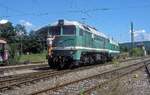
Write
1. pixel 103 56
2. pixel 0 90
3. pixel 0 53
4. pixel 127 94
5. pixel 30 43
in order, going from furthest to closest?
pixel 30 43 → pixel 103 56 → pixel 0 53 → pixel 0 90 → pixel 127 94

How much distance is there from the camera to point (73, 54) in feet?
86.3

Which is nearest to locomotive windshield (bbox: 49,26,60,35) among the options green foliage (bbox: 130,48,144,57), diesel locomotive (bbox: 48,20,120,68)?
diesel locomotive (bbox: 48,20,120,68)

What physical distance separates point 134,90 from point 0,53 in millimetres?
22849

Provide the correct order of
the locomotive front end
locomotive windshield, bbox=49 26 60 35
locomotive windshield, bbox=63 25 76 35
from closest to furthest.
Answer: the locomotive front end
locomotive windshield, bbox=63 25 76 35
locomotive windshield, bbox=49 26 60 35

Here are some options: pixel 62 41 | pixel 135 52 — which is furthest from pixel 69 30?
pixel 135 52

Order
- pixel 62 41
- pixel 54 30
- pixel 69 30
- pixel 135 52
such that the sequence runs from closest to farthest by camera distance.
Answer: pixel 62 41
pixel 69 30
pixel 54 30
pixel 135 52

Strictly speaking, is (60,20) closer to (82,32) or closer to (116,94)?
(82,32)

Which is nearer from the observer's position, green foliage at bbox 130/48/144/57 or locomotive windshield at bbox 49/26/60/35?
locomotive windshield at bbox 49/26/60/35

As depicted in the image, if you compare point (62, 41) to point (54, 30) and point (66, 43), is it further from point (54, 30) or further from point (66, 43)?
point (54, 30)

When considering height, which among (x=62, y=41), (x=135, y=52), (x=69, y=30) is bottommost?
(x=135, y=52)

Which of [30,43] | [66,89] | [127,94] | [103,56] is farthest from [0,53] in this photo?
[30,43]

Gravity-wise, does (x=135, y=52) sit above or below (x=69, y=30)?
below

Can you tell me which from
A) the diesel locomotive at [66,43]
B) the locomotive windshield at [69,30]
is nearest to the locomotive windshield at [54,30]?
the diesel locomotive at [66,43]

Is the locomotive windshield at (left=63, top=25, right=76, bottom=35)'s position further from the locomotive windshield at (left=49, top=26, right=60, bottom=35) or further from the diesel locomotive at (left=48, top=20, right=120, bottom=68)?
the locomotive windshield at (left=49, top=26, right=60, bottom=35)
